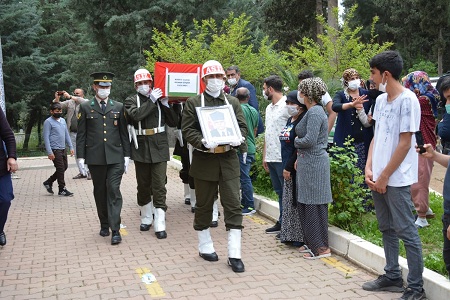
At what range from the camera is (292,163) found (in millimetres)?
6266

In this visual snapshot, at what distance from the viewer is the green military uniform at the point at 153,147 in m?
7.25

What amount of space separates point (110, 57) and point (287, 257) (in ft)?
66.3

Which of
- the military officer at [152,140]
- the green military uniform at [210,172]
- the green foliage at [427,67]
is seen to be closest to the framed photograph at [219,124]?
the green military uniform at [210,172]

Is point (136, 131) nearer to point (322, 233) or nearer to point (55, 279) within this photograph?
point (55, 279)

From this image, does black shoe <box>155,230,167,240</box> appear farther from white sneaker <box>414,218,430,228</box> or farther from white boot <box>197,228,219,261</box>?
white sneaker <box>414,218,430,228</box>

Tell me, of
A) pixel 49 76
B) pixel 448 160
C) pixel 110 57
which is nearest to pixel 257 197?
pixel 448 160

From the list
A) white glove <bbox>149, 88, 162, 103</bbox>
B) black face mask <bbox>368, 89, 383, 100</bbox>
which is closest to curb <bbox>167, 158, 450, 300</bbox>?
black face mask <bbox>368, 89, 383, 100</bbox>

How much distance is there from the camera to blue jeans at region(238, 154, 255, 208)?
26.8 feet

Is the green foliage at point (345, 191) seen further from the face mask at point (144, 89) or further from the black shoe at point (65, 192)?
the black shoe at point (65, 192)

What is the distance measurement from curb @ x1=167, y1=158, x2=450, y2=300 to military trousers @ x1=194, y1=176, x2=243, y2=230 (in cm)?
128

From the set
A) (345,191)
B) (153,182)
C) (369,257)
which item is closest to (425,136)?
(345,191)

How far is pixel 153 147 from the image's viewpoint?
286 inches

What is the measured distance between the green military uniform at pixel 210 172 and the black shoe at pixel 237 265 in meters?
0.36

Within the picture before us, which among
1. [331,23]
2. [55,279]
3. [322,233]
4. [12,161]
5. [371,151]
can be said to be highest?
[331,23]
